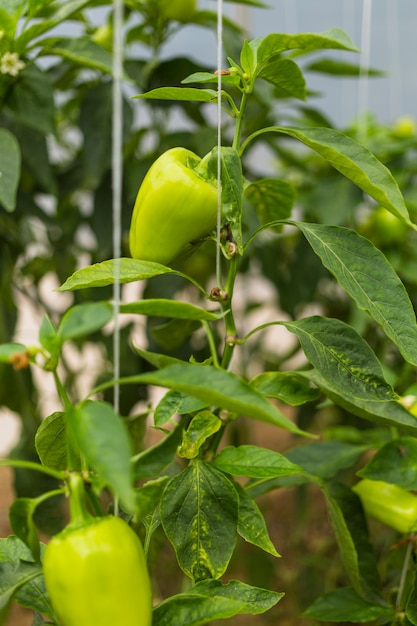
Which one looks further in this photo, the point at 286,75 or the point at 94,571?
the point at 286,75

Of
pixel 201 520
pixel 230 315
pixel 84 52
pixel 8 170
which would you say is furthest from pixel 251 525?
pixel 84 52

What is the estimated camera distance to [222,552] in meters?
0.51

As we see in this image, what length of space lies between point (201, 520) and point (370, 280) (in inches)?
8.7

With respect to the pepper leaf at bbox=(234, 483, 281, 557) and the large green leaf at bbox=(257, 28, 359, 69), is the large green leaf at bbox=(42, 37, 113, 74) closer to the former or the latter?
the large green leaf at bbox=(257, 28, 359, 69)

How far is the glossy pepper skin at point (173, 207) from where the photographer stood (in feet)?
1.69

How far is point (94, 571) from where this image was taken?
1.31ft

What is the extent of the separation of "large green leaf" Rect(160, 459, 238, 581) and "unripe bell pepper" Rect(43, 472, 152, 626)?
3.6 inches

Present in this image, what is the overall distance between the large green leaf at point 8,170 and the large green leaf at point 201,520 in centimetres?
30

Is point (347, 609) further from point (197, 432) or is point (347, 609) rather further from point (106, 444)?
point (106, 444)

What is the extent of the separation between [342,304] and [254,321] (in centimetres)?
157

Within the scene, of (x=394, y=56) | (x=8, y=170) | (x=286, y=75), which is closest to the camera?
(x=286, y=75)

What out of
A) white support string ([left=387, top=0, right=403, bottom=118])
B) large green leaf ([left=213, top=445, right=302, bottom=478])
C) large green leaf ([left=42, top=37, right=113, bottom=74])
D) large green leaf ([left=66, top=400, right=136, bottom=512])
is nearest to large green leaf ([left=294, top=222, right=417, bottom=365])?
large green leaf ([left=213, top=445, right=302, bottom=478])

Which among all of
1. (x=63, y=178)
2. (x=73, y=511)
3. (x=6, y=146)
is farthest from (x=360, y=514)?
(x=63, y=178)

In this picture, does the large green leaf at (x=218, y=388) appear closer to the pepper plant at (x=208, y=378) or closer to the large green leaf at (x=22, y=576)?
the pepper plant at (x=208, y=378)
